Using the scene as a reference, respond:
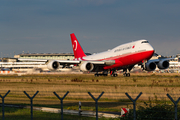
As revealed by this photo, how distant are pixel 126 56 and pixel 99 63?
785cm

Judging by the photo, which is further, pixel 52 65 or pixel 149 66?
pixel 149 66

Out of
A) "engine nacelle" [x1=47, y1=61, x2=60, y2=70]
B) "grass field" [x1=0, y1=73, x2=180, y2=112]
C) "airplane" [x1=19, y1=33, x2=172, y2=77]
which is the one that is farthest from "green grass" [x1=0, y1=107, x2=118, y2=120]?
"engine nacelle" [x1=47, y1=61, x2=60, y2=70]

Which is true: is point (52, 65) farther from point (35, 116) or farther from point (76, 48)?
point (35, 116)

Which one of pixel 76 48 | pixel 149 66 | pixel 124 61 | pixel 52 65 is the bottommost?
pixel 149 66

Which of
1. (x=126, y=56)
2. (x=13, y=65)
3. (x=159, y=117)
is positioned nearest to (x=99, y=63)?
(x=126, y=56)

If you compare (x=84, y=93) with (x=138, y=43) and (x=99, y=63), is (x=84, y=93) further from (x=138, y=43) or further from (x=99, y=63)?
(x=99, y=63)

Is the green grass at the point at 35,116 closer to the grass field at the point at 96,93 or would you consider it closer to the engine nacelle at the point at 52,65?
the grass field at the point at 96,93

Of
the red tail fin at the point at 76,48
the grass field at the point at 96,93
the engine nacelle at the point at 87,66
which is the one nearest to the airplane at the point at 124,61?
the engine nacelle at the point at 87,66

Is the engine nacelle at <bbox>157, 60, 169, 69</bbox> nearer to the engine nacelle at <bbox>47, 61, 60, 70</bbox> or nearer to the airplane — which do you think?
the airplane

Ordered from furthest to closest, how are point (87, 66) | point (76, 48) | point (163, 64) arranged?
point (76, 48), point (163, 64), point (87, 66)

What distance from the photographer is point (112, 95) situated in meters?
28.1

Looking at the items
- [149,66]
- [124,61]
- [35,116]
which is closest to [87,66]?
[124,61]

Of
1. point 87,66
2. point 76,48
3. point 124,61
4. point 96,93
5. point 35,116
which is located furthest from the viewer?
point 76,48

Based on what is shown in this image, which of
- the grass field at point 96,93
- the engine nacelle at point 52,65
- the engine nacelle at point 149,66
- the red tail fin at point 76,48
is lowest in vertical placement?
the grass field at point 96,93
